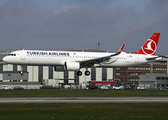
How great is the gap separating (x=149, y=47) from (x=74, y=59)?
722 inches

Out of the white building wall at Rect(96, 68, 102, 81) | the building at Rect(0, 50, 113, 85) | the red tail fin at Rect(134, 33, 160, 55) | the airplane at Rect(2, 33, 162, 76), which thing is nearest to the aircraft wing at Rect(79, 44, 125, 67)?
the airplane at Rect(2, 33, 162, 76)

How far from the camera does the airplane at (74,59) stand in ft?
180

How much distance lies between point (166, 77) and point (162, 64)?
42.7 metres

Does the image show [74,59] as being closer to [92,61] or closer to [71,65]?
[71,65]

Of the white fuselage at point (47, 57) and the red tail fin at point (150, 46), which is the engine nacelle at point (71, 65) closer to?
the white fuselage at point (47, 57)

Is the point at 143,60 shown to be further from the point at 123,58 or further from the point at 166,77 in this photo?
the point at 166,77

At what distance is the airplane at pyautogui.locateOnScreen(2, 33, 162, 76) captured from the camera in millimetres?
54969

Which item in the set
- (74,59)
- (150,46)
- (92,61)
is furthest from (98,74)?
(74,59)

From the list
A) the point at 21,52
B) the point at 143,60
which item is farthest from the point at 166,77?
the point at 21,52

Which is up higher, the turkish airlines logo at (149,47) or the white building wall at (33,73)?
the turkish airlines logo at (149,47)

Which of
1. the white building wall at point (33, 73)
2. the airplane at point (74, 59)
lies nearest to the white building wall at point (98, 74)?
the white building wall at point (33, 73)

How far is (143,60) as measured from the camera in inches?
2468

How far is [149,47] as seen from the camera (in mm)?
65500

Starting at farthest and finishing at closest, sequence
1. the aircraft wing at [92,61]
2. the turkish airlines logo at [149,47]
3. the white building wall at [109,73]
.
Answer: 1. the white building wall at [109,73]
2. the turkish airlines logo at [149,47]
3. the aircraft wing at [92,61]
